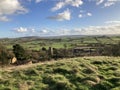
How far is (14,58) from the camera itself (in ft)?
224

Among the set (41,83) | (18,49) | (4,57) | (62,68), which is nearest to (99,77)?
(62,68)

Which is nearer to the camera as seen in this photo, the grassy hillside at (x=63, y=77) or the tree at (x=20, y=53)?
the grassy hillside at (x=63, y=77)

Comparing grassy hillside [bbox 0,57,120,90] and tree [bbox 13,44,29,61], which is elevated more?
grassy hillside [bbox 0,57,120,90]

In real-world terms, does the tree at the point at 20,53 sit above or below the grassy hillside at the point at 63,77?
below

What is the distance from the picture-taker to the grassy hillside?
613 inches

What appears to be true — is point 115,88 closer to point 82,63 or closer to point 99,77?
point 99,77

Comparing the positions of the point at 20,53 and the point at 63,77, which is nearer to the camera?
the point at 63,77

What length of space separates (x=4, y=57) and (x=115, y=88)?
5377 cm

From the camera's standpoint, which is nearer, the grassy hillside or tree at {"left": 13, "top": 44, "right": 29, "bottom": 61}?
the grassy hillside

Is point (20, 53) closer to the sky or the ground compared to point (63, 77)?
closer to the ground

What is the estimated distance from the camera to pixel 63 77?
1738cm

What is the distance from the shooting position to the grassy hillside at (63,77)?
1557 cm

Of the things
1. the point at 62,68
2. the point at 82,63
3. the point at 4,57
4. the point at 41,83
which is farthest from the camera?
the point at 4,57

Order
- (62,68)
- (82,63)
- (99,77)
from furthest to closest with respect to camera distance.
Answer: (82,63) → (62,68) → (99,77)
